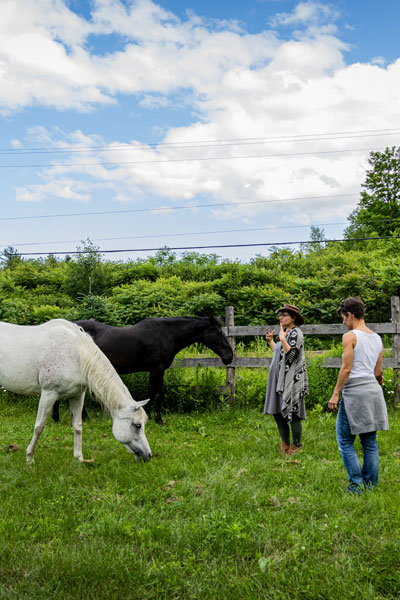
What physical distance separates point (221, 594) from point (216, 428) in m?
4.24

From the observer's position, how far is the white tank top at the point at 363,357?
3.94 meters

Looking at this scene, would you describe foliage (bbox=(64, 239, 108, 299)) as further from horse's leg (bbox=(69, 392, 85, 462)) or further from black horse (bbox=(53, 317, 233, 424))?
horse's leg (bbox=(69, 392, 85, 462))

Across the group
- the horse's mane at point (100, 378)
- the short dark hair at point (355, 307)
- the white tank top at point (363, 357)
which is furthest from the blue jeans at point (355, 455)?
the horse's mane at point (100, 378)

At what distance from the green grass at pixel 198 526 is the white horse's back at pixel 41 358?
89 centimetres

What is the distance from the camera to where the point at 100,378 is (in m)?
5.11

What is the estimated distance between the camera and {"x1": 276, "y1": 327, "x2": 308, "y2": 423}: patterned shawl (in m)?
5.09

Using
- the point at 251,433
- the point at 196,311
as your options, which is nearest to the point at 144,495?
the point at 251,433

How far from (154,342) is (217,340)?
1.15m

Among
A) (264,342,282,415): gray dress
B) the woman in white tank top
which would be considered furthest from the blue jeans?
(264,342,282,415): gray dress

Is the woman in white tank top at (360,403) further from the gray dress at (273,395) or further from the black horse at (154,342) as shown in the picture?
Answer: the black horse at (154,342)

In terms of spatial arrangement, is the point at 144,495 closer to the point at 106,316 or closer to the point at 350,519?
the point at 350,519

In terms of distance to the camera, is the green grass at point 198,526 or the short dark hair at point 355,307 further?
the short dark hair at point 355,307

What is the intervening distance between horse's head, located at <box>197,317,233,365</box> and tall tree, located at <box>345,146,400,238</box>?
24.0m

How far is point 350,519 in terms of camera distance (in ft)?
11.0
